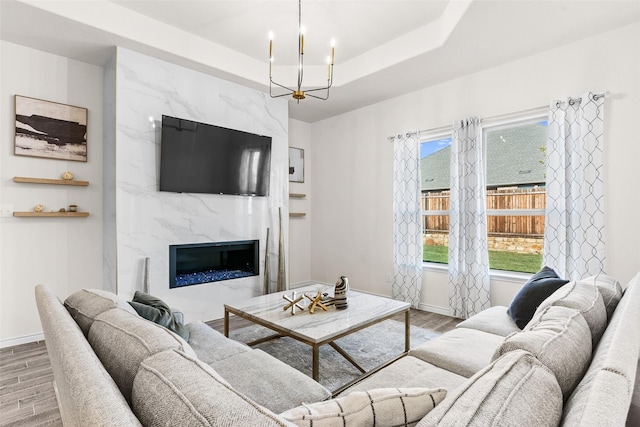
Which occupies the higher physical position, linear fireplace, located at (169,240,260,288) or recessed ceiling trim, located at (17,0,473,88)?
recessed ceiling trim, located at (17,0,473,88)

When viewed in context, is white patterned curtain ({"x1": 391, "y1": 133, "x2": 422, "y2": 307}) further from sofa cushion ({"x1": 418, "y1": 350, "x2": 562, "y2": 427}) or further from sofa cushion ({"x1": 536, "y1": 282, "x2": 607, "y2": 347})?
sofa cushion ({"x1": 418, "y1": 350, "x2": 562, "y2": 427})

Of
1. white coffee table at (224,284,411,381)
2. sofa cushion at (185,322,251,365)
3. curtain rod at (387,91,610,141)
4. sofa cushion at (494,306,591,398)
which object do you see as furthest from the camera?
curtain rod at (387,91,610,141)

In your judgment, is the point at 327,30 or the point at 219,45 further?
the point at 219,45

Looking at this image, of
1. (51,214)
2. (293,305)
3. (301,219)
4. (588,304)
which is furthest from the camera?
(301,219)

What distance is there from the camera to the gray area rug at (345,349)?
2467 millimetres

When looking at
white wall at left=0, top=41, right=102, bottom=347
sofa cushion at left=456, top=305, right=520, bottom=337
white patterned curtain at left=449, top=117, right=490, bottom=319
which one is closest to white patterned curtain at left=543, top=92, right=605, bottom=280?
white patterned curtain at left=449, top=117, right=490, bottom=319

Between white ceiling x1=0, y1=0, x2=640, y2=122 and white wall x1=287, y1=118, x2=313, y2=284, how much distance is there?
1513 millimetres

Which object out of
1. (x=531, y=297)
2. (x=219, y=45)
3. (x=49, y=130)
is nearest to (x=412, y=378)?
(x=531, y=297)

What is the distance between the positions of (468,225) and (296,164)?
9.17 ft

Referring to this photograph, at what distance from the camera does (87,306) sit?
4.33 ft

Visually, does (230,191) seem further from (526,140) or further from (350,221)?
(526,140)

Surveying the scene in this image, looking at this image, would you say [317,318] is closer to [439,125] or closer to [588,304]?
[588,304]

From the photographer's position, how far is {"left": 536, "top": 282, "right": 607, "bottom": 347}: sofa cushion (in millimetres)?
1208

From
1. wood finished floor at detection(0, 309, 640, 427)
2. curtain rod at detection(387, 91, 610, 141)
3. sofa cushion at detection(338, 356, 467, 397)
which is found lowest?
wood finished floor at detection(0, 309, 640, 427)
